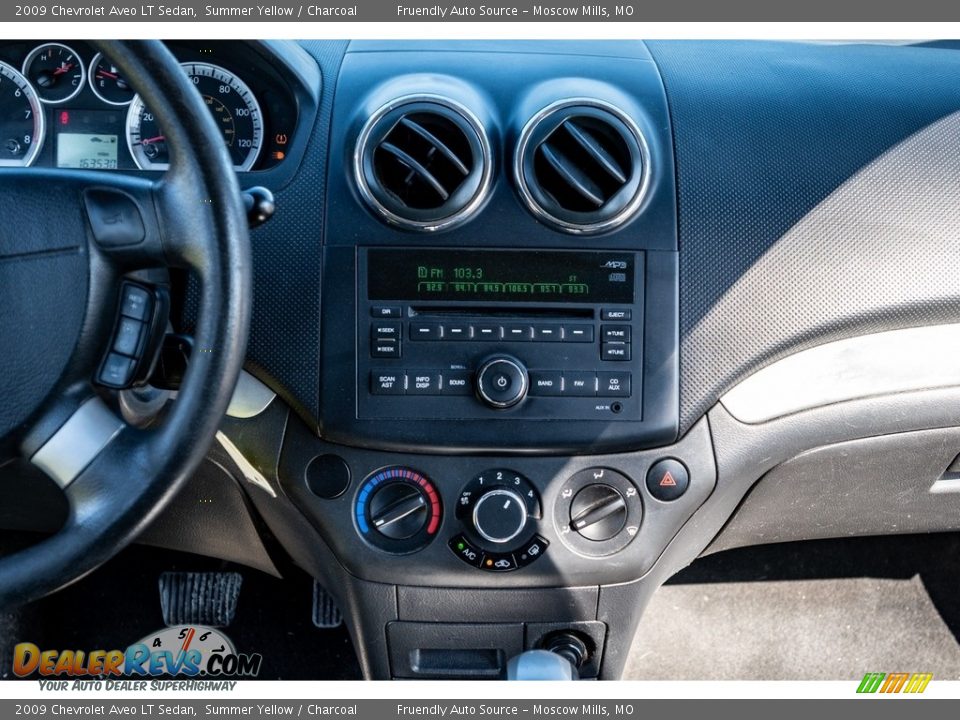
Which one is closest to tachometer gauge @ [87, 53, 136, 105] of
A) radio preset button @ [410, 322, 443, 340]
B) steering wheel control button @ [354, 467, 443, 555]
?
radio preset button @ [410, 322, 443, 340]

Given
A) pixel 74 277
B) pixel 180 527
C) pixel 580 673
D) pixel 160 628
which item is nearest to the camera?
pixel 74 277

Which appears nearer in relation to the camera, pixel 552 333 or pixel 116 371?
pixel 116 371

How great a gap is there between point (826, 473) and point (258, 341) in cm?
89

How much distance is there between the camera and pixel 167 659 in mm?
1890

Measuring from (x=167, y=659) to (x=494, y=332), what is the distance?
1090 mm

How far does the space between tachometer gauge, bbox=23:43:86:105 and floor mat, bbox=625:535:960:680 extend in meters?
1.45

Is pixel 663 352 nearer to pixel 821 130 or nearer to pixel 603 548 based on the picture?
pixel 603 548

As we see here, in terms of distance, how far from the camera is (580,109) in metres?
1.32

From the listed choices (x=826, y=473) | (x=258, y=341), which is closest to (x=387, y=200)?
(x=258, y=341)

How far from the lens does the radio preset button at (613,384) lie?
4.26ft

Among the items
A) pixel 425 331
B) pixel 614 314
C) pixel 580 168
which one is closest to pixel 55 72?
pixel 425 331

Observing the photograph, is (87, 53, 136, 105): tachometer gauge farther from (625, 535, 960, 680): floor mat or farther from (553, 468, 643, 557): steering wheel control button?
(625, 535, 960, 680): floor mat

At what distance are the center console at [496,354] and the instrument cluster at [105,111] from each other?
0.39ft

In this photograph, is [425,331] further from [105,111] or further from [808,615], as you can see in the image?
[808,615]
